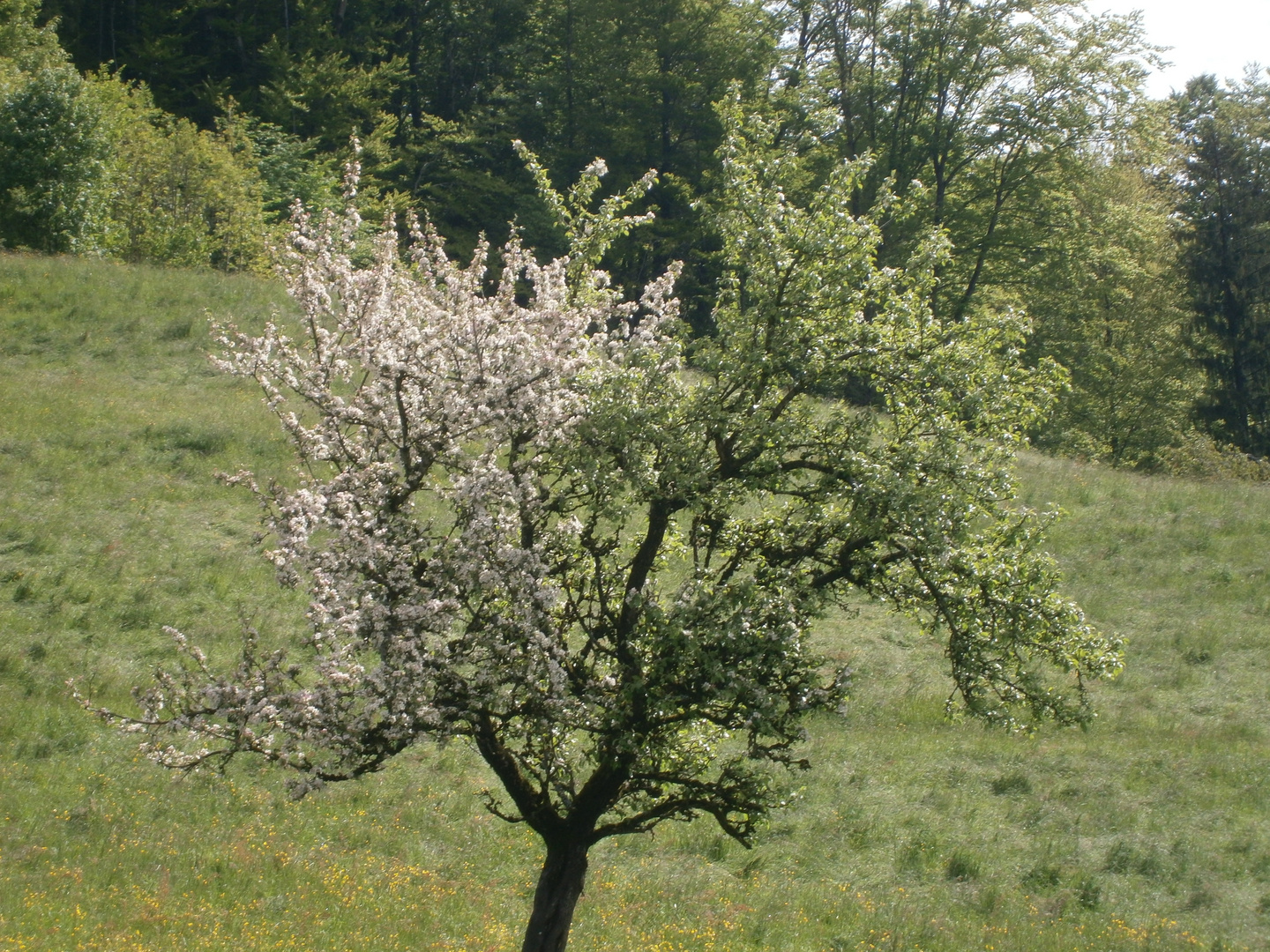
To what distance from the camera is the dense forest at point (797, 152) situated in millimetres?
45188

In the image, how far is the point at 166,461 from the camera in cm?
2947

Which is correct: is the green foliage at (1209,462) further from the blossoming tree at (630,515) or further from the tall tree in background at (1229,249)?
the blossoming tree at (630,515)

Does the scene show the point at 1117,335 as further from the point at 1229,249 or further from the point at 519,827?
the point at 519,827

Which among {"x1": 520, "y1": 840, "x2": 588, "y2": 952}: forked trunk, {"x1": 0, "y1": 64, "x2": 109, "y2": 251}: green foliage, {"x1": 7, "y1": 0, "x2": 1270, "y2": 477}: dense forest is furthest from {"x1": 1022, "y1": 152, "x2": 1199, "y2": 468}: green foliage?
{"x1": 520, "y1": 840, "x2": 588, "y2": 952}: forked trunk

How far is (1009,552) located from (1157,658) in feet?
57.1

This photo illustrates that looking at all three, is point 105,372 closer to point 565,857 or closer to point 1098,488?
point 565,857

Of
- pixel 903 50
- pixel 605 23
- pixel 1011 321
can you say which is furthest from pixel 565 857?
pixel 605 23

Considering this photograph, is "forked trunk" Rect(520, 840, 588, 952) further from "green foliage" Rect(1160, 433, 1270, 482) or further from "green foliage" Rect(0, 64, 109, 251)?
"green foliage" Rect(0, 64, 109, 251)

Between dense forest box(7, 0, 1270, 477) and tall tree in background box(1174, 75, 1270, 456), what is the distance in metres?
0.11

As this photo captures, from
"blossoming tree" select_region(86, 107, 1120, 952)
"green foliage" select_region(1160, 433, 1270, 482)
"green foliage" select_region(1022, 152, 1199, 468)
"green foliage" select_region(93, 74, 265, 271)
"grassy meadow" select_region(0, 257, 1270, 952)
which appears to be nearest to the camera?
"blossoming tree" select_region(86, 107, 1120, 952)

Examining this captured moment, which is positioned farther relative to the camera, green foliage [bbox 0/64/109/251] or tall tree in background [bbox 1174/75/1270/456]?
tall tree in background [bbox 1174/75/1270/456]

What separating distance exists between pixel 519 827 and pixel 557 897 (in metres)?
7.68

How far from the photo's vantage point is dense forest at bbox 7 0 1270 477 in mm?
45188

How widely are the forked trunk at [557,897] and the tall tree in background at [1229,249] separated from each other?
170 feet
